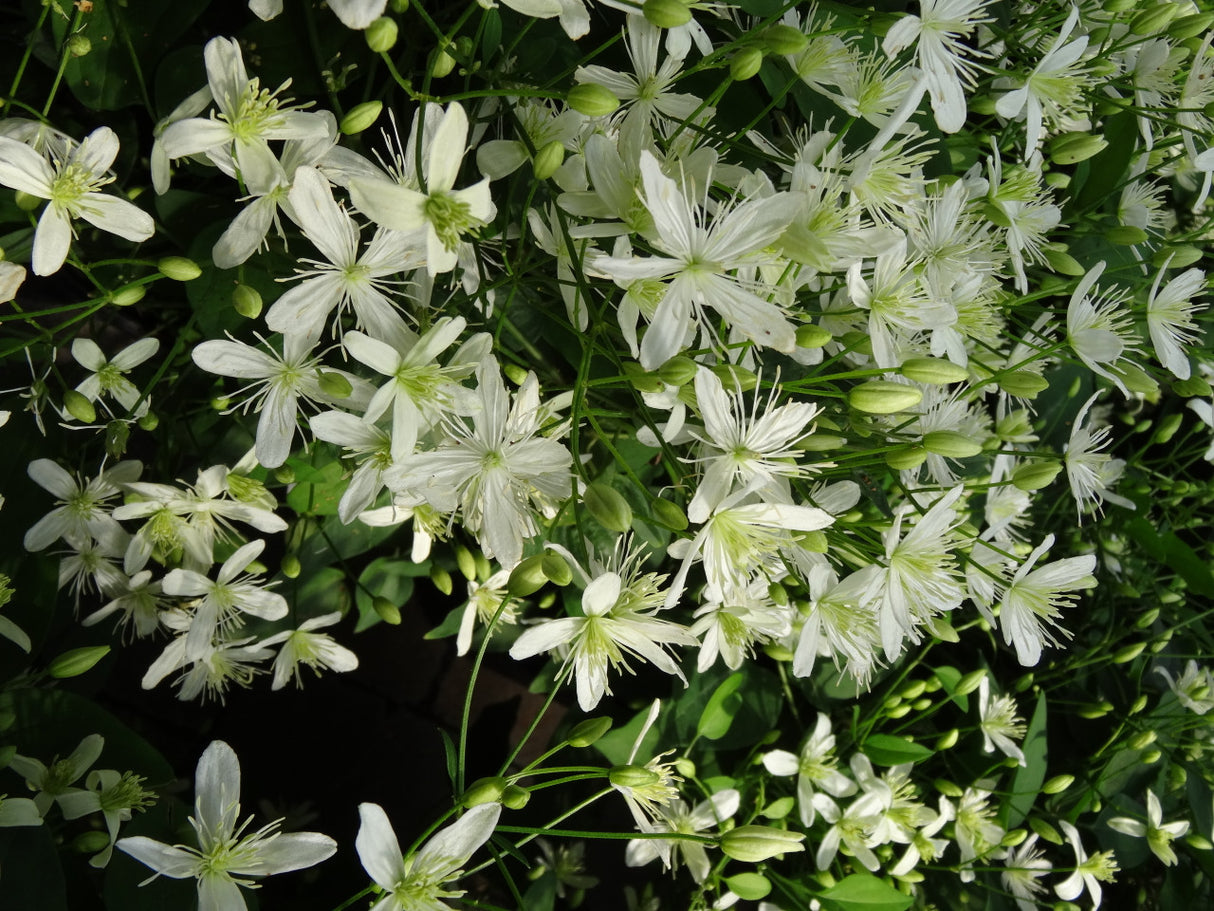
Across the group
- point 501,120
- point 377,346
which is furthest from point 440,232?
point 501,120

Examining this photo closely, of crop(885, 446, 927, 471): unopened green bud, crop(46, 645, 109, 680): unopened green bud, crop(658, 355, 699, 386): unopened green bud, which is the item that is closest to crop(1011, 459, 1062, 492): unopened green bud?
crop(885, 446, 927, 471): unopened green bud

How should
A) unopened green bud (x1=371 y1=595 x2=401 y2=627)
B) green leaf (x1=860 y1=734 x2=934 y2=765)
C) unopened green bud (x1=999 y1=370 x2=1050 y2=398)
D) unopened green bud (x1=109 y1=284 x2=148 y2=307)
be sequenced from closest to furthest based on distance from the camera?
unopened green bud (x1=109 y1=284 x2=148 y2=307) → unopened green bud (x1=999 y1=370 x2=1050 y2=398) → unopened green bud (x1=371 y1=595 x2=401 y2=627) → green leaf (x1=860 y1=734 x2=934 y2=765)

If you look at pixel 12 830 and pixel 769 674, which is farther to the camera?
pixel 769 674

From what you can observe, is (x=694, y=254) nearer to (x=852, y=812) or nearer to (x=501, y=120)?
(x=501, y=120)

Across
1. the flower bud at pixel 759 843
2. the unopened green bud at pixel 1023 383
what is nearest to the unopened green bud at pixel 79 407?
the flower bud at pixel 759 843

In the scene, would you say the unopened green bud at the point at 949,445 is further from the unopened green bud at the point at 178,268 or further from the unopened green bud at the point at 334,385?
the unopened green bud at the point at 178,268

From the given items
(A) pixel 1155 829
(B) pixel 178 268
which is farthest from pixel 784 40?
(A) pixel 1155 829

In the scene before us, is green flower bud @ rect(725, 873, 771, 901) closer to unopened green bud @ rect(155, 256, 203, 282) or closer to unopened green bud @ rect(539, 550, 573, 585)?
unopened green bud @ rect(539, 550, 573, 585)
